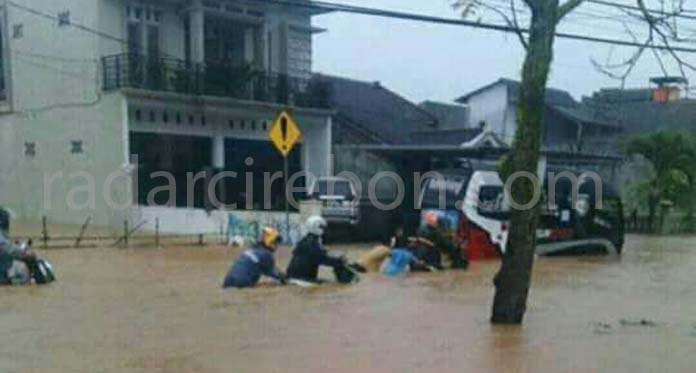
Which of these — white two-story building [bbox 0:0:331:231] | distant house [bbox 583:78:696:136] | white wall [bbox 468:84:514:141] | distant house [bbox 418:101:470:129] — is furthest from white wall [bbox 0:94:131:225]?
distant house [bbox 583:78:696:136]

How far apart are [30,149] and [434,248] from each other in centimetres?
1765

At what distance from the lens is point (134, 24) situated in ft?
94.1

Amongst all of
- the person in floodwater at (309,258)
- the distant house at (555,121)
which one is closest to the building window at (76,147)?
the person in floodwater at (309,258)

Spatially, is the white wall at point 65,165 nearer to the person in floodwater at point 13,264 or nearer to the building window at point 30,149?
the building window at point 30,149

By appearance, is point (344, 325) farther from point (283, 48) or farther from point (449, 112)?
point (449, 112)

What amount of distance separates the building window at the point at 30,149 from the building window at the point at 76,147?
6.59 ft

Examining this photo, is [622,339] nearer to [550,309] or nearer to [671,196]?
[550,309]

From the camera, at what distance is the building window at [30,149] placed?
30.3m

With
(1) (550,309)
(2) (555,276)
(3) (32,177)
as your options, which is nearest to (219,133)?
(3) (32,177)

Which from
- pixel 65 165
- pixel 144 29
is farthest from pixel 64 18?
pixel 65 165

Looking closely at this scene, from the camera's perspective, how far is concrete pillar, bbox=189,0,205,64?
95.1 feet

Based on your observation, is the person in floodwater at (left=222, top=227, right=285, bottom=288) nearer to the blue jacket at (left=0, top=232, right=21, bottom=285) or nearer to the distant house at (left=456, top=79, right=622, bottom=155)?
the blue jacket at (left=0, top=232, right=21, bottom=285)

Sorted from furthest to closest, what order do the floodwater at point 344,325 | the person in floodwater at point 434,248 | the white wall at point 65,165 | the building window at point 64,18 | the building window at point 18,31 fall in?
the building window at point 18,31, the building window at point 64,18, the white wall at point 65,165, the person in floodwater at point 434,248, the floodwater at point 344,325

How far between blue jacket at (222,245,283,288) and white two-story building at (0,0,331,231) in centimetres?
1155
